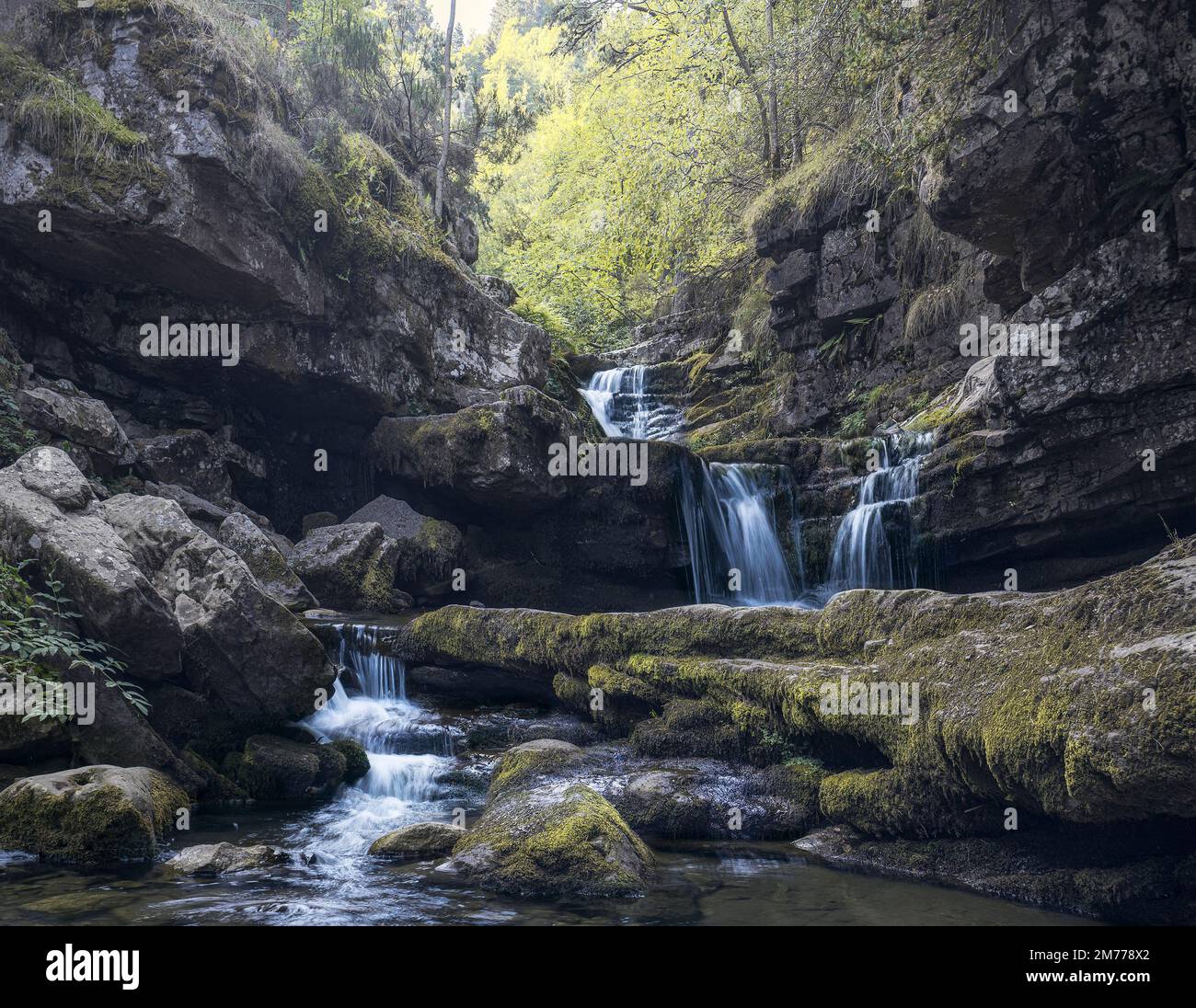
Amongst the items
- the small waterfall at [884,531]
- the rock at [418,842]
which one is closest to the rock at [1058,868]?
the rock at [418,842]

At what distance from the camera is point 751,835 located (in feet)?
23.5

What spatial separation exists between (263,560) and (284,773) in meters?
5.01

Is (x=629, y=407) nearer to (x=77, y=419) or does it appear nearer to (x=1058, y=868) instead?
(x=77, y=419)

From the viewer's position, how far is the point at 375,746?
9.97 metres

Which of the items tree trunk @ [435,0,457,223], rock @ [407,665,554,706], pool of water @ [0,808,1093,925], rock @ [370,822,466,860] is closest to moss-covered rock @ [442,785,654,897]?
pool of water @ [0,808,1093,925]

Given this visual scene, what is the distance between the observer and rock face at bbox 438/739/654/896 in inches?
227

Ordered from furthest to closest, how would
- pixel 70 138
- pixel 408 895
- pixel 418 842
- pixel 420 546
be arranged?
pixel 420 546, pixel 70 138, pixel 418 842, pixel 408 895

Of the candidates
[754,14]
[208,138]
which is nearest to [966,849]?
[208,138]

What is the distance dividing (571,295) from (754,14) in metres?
10.4

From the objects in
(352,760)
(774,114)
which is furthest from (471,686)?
(774,114)

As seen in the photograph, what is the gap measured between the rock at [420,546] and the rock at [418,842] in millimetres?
8476

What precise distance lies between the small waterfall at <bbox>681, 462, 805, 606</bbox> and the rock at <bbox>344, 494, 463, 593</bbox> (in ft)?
14.2

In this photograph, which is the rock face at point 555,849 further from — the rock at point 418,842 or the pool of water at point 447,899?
the rock at point 418,842

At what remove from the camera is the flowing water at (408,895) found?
5168 millimetres
